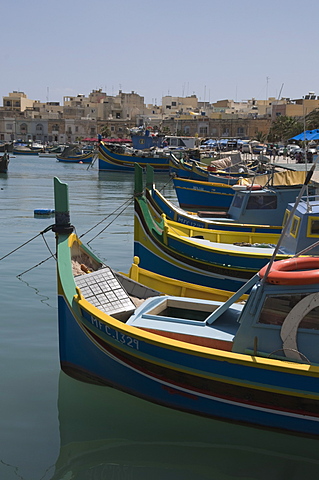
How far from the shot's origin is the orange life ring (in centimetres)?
700

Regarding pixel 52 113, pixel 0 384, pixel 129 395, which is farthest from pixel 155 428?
pixel 52 113

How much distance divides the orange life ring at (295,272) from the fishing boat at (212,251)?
4.23m

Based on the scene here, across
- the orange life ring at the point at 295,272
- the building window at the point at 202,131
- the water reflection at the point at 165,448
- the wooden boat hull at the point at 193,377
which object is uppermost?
the building window at the point at 202,131

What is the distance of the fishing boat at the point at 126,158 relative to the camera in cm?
5844

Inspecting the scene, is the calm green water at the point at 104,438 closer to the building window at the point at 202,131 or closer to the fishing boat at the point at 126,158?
the fishing boat at the point at 126,158

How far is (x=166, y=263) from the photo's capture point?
13.5 metres

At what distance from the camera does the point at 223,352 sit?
720 centimetres

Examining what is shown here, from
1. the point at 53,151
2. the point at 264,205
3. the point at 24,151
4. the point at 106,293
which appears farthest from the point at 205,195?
the point at 53,151

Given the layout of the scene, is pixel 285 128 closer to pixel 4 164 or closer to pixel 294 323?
pixel 4 164

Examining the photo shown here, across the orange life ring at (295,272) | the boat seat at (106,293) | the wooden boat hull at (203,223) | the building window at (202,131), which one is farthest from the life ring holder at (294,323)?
the building window at (202,131)

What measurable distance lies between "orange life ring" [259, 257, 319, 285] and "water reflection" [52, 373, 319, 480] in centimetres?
218

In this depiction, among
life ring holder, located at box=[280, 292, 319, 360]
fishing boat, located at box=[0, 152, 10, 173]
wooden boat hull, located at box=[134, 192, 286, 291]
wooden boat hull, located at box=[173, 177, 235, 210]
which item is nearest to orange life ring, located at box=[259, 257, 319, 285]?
life ring holder, located at box=[280, 292, 319, 360]

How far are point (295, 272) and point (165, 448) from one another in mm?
2964

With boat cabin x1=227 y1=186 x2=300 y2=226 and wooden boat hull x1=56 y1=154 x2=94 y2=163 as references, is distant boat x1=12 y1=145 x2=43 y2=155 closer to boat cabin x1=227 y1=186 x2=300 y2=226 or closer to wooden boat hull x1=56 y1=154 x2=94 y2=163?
wooden boat hull x1=56 y1=154 x2=94 y2=163
